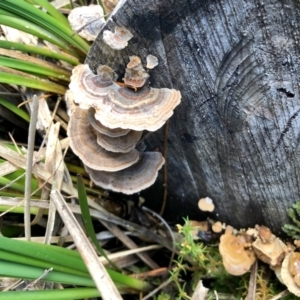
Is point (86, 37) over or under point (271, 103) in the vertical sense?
over

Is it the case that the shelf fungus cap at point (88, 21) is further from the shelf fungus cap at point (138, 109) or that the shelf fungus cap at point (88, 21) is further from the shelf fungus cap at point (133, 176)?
the shelf fungus cap at point (133, 176)

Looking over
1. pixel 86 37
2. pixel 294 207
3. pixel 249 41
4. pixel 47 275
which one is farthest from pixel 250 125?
pixel 47 275

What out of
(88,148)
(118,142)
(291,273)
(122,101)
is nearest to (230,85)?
(122,101)

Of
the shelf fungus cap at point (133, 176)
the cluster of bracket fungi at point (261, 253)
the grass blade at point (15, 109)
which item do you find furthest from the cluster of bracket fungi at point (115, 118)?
the cluster of bracket fungi at point (261, 253)

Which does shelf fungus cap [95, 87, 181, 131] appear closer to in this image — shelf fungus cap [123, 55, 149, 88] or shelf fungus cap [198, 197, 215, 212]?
shelf fungus cap [123, 55, 149, 88]

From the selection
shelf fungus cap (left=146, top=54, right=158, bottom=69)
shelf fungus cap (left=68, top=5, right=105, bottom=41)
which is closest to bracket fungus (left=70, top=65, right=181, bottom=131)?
shelf fungus cap (left=146, top=54, right=158, bottom=69)

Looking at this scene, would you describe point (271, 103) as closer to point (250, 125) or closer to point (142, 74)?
point (250, 125)

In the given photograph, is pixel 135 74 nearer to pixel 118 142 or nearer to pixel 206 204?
pixel 118 142
